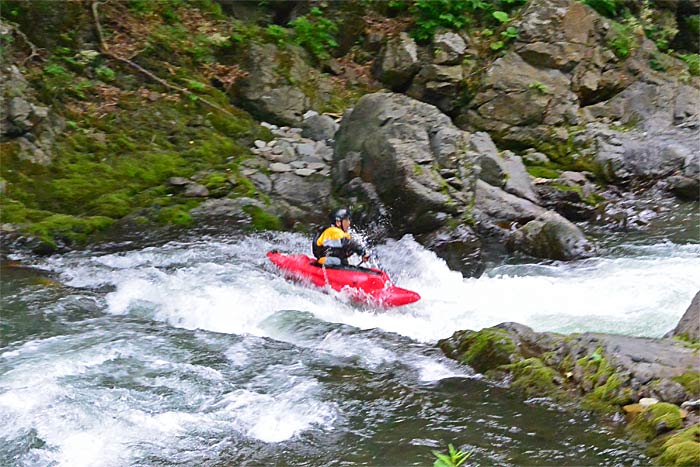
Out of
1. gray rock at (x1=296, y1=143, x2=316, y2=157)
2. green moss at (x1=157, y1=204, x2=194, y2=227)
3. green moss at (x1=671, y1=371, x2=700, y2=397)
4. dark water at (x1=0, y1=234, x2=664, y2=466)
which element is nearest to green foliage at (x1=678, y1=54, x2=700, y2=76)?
gray rock at (x1=296, y1=143, x2=316, y2=157)

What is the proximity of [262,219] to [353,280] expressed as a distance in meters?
2.98

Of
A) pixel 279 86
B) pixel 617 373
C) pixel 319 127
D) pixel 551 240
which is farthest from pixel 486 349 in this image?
pixel 279 86

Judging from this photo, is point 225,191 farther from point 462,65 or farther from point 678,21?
point 678,21

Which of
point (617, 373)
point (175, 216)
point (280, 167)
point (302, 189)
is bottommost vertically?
point (302, 189)

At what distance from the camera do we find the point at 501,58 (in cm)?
1384

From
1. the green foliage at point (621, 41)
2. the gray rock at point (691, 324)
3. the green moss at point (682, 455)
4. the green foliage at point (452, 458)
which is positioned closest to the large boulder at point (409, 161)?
the gray rock at point (691, 324)

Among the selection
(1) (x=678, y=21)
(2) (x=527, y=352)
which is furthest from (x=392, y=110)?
(1) (x=678, y=21)

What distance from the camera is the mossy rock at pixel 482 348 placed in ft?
19.3

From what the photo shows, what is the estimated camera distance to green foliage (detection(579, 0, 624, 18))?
15.3m

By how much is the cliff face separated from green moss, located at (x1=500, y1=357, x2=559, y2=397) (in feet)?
13.1

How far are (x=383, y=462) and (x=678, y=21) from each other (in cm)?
1505

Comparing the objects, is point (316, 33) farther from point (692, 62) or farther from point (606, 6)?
point (692, 62)

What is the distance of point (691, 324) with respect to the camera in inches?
234

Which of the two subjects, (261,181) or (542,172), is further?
(542,172)
